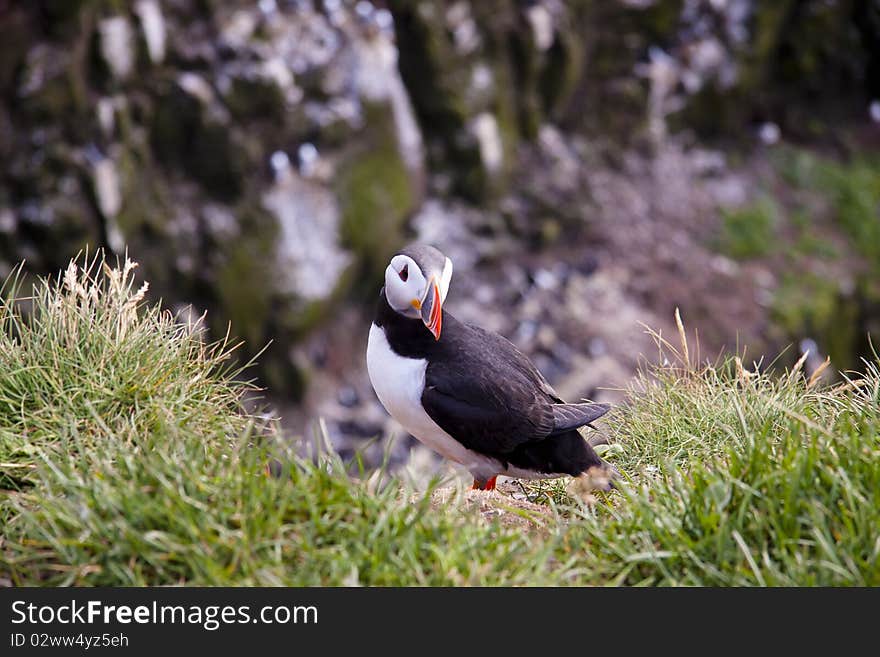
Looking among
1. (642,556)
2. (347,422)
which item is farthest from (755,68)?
(642,556)

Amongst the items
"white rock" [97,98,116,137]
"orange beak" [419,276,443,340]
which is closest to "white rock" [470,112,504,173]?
"white rock" [97,98,116,137]

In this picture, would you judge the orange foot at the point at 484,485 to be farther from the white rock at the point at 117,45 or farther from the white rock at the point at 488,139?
the white rock at the point at 488,139

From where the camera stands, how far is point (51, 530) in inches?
114

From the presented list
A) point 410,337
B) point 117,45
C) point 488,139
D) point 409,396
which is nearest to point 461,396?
point 409,396

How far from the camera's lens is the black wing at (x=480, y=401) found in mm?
3652

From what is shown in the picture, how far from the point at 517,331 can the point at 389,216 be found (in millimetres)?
1525

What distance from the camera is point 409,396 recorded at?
145 inches

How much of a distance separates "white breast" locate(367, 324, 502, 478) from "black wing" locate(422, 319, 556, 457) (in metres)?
0.04

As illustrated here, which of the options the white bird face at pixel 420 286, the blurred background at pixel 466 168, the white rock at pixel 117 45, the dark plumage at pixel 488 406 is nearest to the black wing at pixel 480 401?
the dark plumage at pixel 488 406

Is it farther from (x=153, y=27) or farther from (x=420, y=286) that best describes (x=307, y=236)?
(x=420, y=286)

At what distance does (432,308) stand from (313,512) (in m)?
0.88

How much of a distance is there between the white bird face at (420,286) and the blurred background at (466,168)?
448 centimetres
